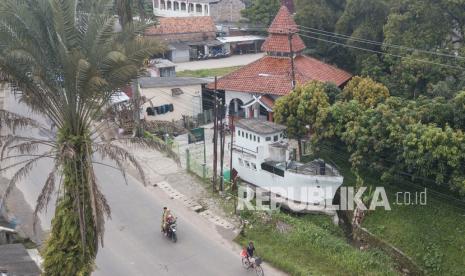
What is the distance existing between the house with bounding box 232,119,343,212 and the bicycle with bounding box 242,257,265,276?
19.9 ft

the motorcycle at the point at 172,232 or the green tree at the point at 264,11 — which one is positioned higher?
the green tree at the point at 264,11

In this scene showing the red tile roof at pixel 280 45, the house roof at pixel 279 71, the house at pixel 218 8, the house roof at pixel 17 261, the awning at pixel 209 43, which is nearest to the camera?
the house roof at pixel 17 261

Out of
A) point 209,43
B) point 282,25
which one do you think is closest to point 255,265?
point 282,25

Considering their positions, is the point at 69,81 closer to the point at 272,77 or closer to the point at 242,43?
the point at 272,77

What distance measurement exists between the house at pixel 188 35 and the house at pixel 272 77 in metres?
20.7

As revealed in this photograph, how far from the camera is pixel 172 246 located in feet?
78.5

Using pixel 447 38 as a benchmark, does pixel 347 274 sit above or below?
below

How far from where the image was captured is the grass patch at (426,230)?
23.7 metres

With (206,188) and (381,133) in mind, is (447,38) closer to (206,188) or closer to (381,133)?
(381,133)

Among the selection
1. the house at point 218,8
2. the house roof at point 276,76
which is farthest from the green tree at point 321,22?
the house at point 218,8

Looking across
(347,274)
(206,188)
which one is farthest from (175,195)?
(347,274)

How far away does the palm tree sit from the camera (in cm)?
1456

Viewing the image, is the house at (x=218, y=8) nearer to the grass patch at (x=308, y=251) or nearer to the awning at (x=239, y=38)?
the awning at (x=239, y=38)

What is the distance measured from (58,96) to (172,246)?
10.7m
